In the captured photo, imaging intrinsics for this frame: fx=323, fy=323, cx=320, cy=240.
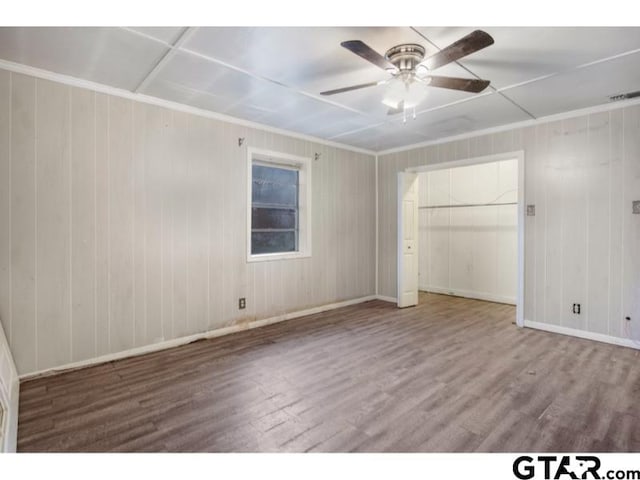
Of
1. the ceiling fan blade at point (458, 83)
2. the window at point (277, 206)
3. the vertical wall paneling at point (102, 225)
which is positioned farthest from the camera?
the window at point (277, 206)

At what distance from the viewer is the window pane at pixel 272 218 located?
4.31 metres

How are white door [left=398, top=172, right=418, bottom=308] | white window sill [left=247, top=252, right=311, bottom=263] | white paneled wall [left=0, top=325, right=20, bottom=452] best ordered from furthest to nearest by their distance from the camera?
white door [left=398, top=172, right=418, bottom=308], white window sill [left=247, top=252, right=311, bottom=263], white paneled wall [left=0, top=325, right=20, bottom=452]

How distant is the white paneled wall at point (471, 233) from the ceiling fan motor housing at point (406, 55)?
3809 mm

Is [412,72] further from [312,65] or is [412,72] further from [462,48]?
[312,65]

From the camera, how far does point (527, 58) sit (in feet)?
8.10

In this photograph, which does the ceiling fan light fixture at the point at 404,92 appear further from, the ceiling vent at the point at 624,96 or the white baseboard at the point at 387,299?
the white baseboard at the point at 387,299

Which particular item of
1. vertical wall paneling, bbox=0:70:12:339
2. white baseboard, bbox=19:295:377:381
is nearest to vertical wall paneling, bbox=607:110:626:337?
white baseboard, bbox=19:295:377:381

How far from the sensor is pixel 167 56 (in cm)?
248

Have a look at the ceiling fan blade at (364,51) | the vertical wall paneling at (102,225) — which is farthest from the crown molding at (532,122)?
→ the vertical wall paneling at (102,225)

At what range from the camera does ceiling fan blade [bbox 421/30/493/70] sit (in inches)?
67.4

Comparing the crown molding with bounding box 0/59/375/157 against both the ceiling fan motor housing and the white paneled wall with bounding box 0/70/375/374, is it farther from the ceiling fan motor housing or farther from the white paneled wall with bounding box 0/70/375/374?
the ceiling fan motor housing
